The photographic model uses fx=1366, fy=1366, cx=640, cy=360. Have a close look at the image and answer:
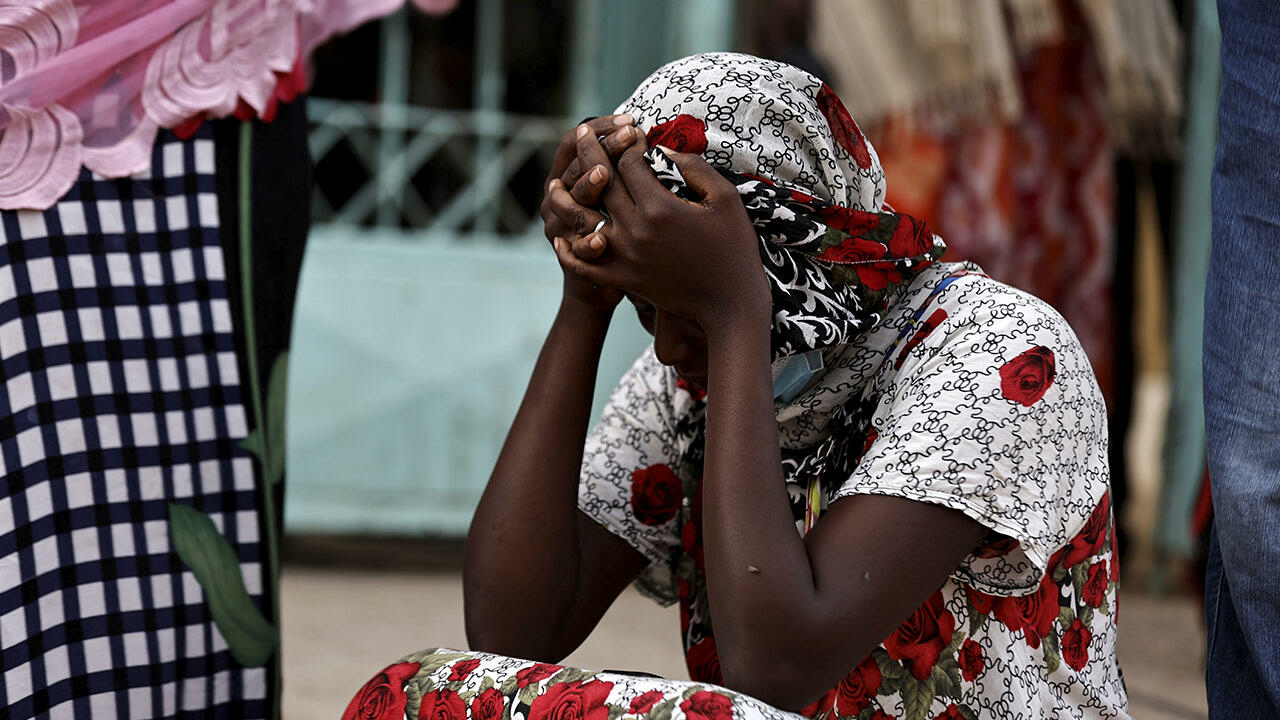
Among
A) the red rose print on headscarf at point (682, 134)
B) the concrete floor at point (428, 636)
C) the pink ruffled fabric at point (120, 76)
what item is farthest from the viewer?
the concrete floor at point (428, 636)

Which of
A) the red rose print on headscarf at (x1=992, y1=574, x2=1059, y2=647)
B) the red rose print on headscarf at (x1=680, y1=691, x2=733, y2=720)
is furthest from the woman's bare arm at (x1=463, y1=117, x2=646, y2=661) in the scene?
the red rose print on headscarf at (x1=992, y1=574, x2=1059, y2=647)

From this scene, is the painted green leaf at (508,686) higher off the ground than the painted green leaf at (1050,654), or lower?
higher

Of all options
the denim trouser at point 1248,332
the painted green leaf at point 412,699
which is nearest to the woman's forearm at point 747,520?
the painted green leaf at point 412,699

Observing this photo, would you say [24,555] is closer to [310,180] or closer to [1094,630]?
[310,180]

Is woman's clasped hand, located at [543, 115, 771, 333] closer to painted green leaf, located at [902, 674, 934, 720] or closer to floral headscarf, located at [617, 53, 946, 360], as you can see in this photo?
floral headscarf, located at [617, 53, 946, 360]

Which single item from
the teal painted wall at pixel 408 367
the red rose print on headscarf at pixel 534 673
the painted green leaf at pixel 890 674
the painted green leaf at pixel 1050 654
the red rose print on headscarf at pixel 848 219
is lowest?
the teal painted wall at pixel 408 367

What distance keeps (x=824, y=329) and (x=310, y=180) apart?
3.01 ft

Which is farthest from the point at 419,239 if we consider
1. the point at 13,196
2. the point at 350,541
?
the point at 13,196

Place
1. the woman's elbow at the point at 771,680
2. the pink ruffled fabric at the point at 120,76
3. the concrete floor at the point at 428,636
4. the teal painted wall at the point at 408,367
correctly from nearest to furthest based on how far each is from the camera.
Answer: the woman's elbow at the point at 771,680
the pink ruffled fabric at the point at 120,76
the concrete floor at the point at 428,636
the teal painted wall at the point at 408,367

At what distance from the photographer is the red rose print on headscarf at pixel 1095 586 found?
1.65 meters

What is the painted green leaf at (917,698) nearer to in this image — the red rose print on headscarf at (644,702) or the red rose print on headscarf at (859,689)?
the red rose print on headscarf at (859,689)

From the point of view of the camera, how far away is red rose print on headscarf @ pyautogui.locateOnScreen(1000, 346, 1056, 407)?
147 cm

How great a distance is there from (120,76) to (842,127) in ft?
3.21

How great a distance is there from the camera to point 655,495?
1848 mm
